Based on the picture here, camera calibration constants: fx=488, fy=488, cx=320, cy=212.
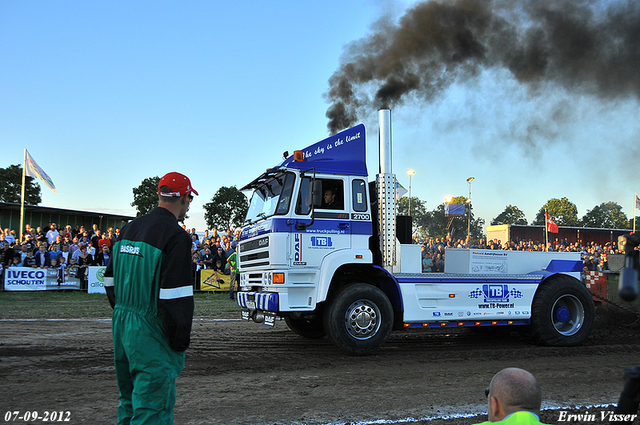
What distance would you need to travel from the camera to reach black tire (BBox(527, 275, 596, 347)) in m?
9.10

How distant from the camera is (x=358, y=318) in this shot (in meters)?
7.67

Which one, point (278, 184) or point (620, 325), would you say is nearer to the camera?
point (278, 184)

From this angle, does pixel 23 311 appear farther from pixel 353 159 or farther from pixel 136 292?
pixel 136 292

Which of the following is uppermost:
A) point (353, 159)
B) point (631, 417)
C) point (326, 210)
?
point (353, 159)

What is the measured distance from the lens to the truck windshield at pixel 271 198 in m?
7.91

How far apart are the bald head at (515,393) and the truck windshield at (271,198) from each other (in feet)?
19.6

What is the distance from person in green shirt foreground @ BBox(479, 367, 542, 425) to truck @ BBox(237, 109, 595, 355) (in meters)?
5.57

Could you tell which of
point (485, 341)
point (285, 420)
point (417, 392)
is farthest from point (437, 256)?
point (285, 420)

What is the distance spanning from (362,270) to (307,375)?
7.78 feet

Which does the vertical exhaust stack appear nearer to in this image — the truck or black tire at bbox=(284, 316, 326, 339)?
the truck

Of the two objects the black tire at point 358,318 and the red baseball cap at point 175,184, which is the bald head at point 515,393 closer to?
the red baseball cap at point 175,184

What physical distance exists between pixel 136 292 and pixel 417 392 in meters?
3.72

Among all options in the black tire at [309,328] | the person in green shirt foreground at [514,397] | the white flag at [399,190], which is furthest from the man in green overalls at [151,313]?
the black tire at [309,328]

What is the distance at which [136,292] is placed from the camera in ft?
10.1
